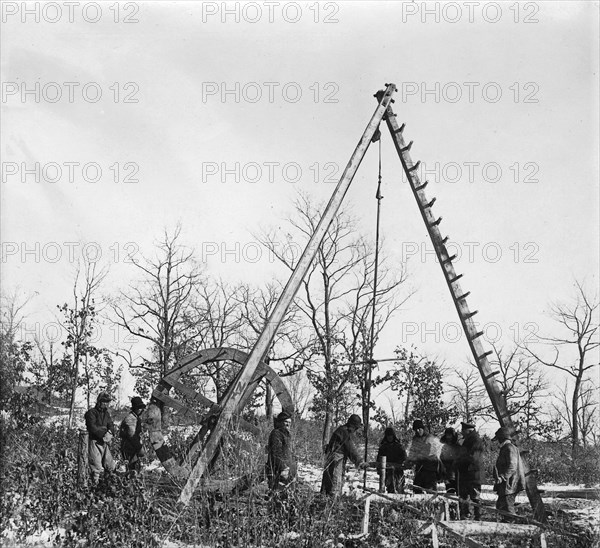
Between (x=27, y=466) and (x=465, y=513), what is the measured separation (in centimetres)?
632

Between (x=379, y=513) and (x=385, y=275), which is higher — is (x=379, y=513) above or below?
below

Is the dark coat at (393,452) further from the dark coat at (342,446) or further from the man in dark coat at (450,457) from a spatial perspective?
the dark coat at (342,446)

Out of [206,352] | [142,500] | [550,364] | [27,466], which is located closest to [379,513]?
[142,500]

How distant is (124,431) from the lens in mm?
10750

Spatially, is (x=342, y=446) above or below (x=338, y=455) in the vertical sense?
above

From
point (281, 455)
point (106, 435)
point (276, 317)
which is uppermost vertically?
point (276, 317)

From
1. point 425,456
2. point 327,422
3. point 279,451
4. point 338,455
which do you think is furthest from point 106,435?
point 327,422

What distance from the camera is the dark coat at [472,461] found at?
10.3 metres

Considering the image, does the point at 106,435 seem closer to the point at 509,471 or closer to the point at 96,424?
the point at 96,424

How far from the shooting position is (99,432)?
33.4ft

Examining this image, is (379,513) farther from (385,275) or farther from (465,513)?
(385,275)

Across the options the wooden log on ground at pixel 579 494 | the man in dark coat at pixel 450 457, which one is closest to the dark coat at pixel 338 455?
the man in dark coat at pixel 450 457

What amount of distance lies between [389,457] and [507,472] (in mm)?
3228

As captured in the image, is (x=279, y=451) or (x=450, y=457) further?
(x=450, y=457)
